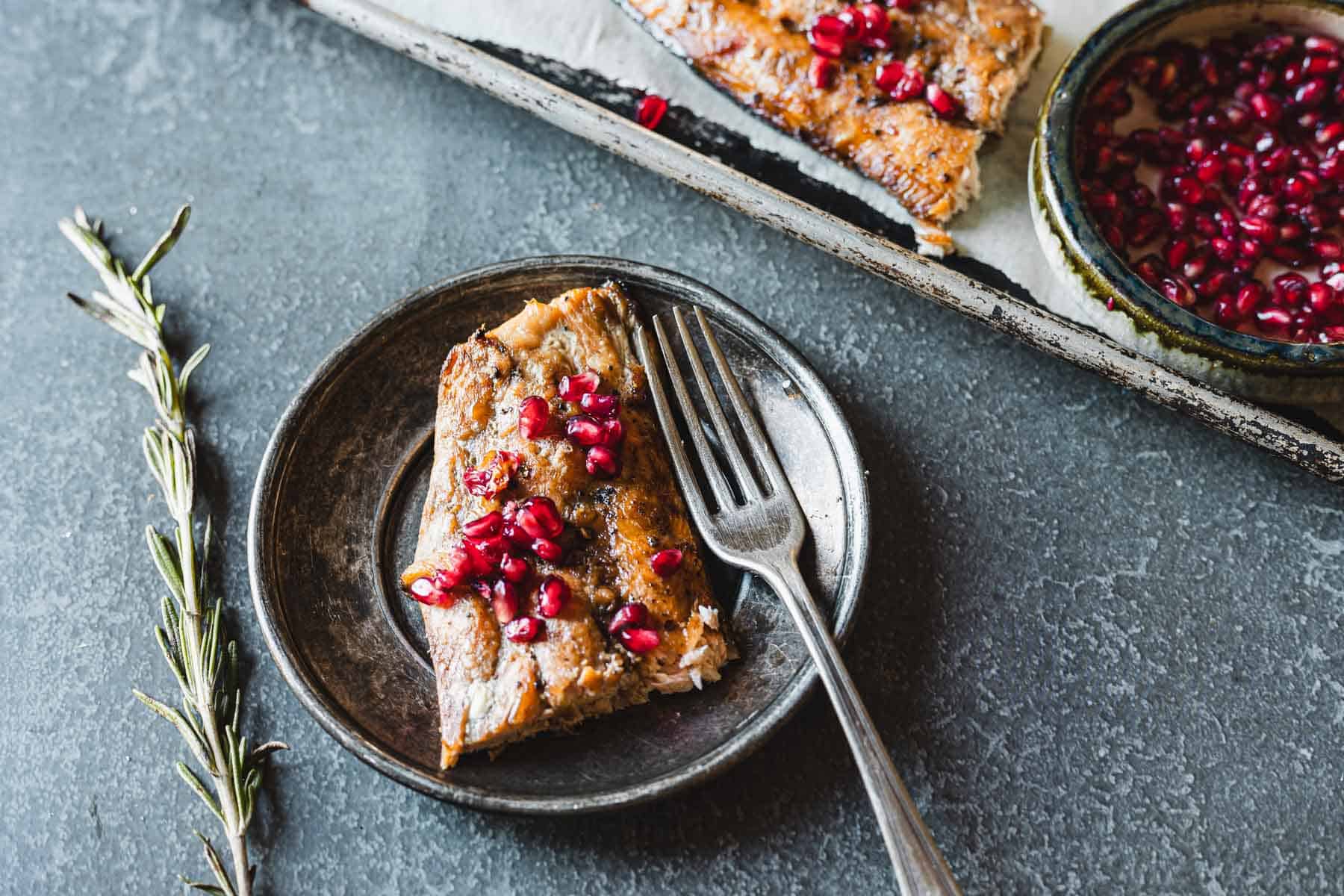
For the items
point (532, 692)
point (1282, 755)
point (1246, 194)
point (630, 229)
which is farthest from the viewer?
point (630, 229)

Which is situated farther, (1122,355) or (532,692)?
(1122,355)

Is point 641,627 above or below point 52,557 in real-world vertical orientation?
above

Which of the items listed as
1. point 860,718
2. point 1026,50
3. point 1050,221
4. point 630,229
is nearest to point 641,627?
point 860,718

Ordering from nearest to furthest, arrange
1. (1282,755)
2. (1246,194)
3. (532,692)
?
(532,692)
(1282,755)
(1246,194)

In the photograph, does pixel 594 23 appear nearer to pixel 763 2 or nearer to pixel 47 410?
pixel 763 2

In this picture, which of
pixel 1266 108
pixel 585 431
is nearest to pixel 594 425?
pixel 585 431

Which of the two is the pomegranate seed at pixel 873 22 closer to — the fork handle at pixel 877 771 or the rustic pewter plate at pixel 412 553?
the rustic pewter plate at pixel 412 553

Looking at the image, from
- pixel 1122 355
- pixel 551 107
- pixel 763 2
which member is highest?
pixel 763 2

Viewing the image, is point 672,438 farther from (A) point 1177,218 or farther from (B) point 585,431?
(A) point 1177,218

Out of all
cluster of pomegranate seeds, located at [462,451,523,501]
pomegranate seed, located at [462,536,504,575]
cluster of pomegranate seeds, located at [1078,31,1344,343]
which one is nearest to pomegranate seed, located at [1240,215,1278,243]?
cluster of pomegranate seeds, located at [1078,31,1344,343]
